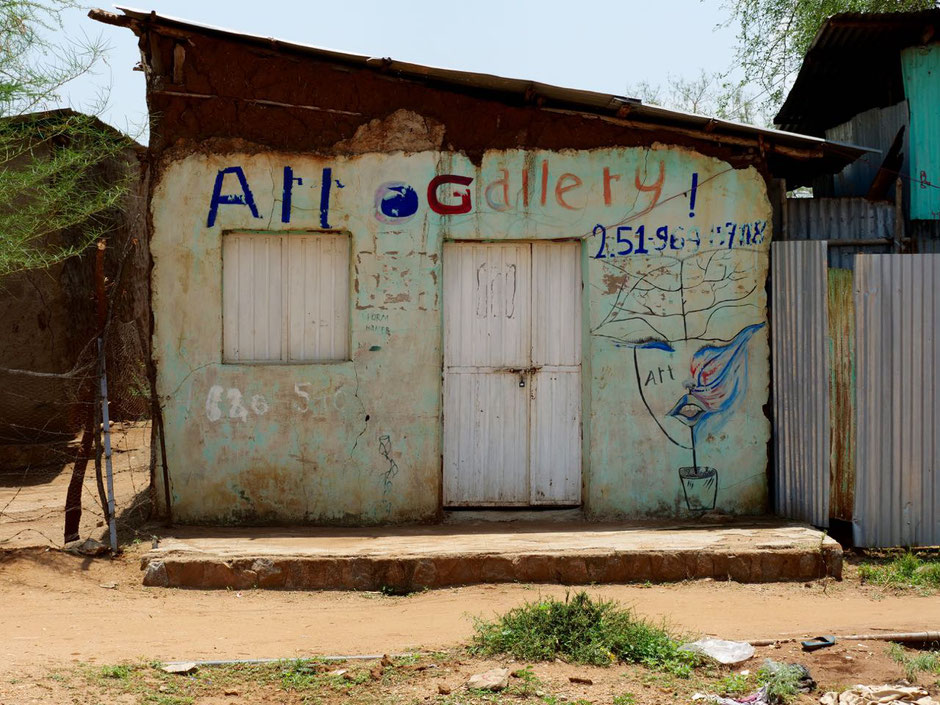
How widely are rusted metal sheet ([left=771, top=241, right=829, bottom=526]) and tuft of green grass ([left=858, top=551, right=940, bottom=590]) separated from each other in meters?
0.63

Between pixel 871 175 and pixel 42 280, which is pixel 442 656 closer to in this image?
pixel 42 280

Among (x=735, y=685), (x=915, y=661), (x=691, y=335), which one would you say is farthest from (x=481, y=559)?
(x=915, y=661)

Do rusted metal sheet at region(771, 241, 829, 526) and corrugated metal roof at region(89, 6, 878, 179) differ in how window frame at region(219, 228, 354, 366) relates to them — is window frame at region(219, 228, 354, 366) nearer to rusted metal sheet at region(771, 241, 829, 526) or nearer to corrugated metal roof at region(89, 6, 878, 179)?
corrugated metal roof at region(89, 6, 878, 179)

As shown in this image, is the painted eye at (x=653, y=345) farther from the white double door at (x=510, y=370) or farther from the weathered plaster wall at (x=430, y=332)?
the white double door at (x=510, y=370)

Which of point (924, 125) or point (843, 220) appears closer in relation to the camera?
point (924, 125)

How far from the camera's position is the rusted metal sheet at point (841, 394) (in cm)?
718

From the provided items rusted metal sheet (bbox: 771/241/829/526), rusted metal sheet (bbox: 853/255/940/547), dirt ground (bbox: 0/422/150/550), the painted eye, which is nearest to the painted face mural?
the painted eye

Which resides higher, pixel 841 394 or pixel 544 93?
pixel 544 93

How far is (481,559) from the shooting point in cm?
639

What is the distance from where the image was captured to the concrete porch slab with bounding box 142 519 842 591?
20.8 feet

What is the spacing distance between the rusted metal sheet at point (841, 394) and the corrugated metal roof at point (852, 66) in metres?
3.30

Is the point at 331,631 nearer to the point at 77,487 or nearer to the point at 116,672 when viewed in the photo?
the point at 116,672

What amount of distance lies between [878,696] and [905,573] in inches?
99.8

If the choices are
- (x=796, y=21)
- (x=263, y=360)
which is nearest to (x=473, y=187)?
(x=263, y=360)
